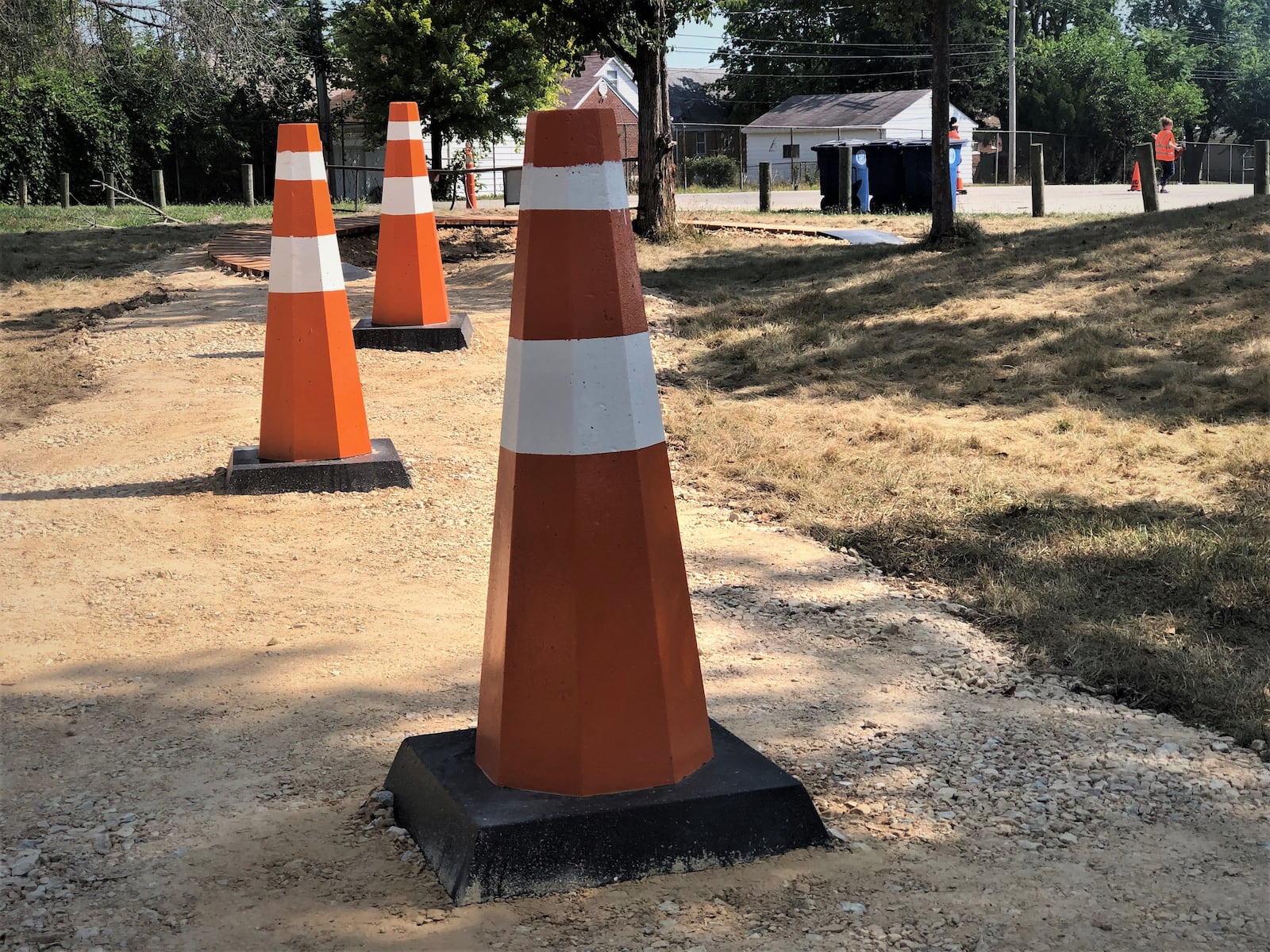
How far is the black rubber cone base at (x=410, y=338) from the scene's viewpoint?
29.2 ft

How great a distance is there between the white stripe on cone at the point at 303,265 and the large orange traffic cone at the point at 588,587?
10.0ft

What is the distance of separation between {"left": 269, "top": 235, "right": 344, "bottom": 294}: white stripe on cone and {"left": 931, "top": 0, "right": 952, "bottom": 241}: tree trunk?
9.64m

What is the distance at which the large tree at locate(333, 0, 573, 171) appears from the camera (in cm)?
3117

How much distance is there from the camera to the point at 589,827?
2518 mm

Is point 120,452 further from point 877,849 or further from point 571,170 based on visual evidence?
point 877,849

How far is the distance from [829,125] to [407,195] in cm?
5031

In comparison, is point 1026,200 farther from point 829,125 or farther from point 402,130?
point 829,125

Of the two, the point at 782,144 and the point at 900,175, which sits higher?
the point at 782,144

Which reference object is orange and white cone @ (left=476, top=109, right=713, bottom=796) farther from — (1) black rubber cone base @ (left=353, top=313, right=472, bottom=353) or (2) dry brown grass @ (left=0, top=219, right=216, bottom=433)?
(1) black rubber cone base @ (left=353, top=313, right=472, bottom=353)

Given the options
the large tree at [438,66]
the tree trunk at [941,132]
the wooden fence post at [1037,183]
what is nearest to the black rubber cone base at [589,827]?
the tree trunk at [941,132]

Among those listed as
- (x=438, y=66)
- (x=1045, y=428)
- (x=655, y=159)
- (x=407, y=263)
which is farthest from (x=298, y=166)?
(x=438, y=66)

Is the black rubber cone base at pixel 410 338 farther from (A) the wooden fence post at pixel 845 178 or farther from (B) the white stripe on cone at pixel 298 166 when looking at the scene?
(A) the wooden fence post at pixel 845 178

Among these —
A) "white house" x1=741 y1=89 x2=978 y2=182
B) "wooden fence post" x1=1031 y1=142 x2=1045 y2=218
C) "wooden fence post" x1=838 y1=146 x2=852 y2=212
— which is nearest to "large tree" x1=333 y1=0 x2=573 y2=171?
"wooden fence post" x1=838 y1=146 x2=852 y2=212

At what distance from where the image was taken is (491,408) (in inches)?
292
